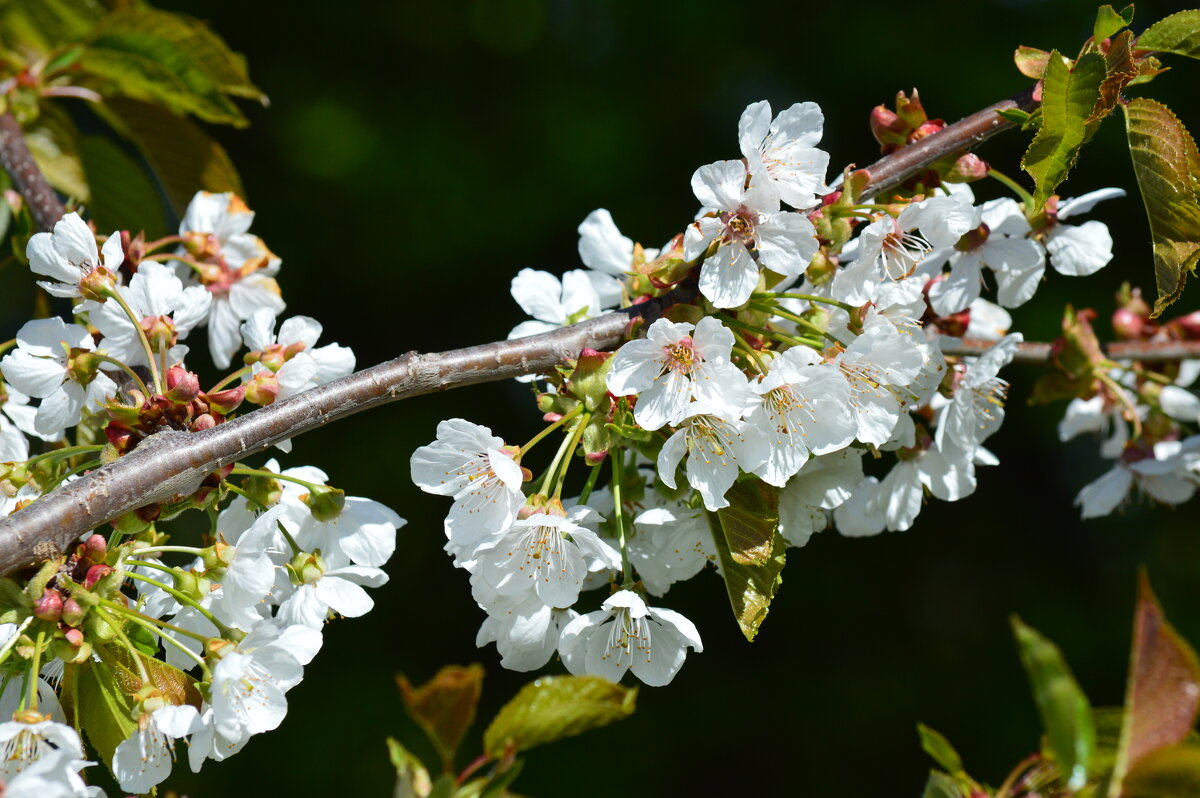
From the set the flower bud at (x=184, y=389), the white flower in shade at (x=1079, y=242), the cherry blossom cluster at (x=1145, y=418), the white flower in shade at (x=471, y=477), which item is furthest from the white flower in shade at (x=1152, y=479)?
the flower bud at (x=184, y=389)

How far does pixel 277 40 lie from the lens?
372 cm

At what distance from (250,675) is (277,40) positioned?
11.3ft

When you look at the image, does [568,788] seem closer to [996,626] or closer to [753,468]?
[996,626]

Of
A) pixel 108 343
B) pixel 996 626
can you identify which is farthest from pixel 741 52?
pixel 108 343

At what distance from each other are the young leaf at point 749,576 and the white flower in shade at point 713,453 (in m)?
0.03

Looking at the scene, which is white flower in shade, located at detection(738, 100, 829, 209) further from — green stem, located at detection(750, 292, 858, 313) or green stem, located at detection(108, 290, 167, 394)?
green stem, located at detection(108, 290, 167, 394)

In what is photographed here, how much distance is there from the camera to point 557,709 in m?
0.61

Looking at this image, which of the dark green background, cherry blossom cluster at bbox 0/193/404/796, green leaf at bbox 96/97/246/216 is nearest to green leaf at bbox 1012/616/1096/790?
cherry blossom cluster at bbox 0/193/404/796

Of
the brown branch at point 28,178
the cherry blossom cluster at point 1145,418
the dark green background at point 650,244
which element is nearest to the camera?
the brown branch at point 28,178

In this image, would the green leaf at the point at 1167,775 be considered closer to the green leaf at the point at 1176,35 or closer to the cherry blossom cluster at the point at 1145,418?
the green leaf at the point at 1176,35

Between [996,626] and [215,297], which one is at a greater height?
[215,297]

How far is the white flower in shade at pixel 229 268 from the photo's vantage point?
1072mm

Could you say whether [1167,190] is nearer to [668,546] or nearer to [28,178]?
[668,546]

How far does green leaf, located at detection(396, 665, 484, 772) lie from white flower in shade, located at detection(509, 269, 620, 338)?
1.44 ft
